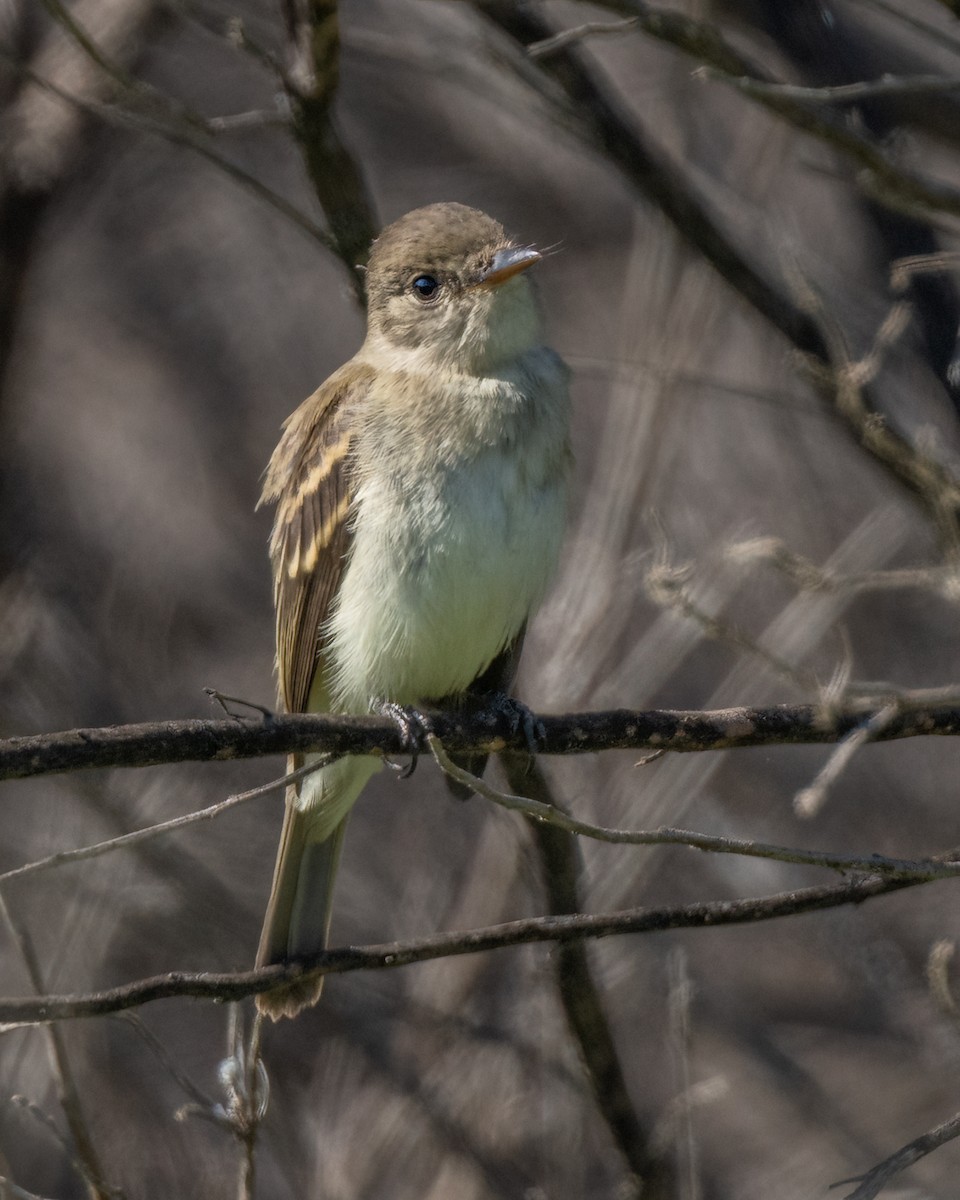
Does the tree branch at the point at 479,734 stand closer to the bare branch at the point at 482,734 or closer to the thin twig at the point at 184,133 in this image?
the bare branch at the point at 482,734

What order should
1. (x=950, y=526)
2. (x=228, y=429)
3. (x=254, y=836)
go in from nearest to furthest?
(x=950, y=526) → (x=254, y=836) → (x=228, y=429)

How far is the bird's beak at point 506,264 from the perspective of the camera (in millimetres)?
4176

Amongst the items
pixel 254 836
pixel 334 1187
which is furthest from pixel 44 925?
pixel 334 1187

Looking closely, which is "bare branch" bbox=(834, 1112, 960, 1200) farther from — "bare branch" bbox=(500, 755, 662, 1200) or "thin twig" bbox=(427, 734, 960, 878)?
"bare branch" bbox=(500, 755, 662, 1200)

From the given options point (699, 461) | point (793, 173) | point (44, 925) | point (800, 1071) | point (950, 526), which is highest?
point (793, 173)

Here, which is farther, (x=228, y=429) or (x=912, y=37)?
(x=228, y=429)

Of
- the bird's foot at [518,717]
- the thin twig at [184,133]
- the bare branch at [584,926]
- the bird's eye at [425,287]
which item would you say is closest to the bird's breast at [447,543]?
the bird's foot at [518,717]

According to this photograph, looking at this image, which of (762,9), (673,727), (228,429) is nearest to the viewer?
(673,727)

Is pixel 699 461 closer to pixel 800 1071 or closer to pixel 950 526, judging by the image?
pixel 800 1071

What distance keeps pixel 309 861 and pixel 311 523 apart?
35.8 inches

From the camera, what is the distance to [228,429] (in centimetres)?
788

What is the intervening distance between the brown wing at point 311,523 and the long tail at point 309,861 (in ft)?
0.72

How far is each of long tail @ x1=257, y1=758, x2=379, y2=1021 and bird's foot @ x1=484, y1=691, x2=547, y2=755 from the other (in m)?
0.36

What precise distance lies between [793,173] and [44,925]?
4456mm
